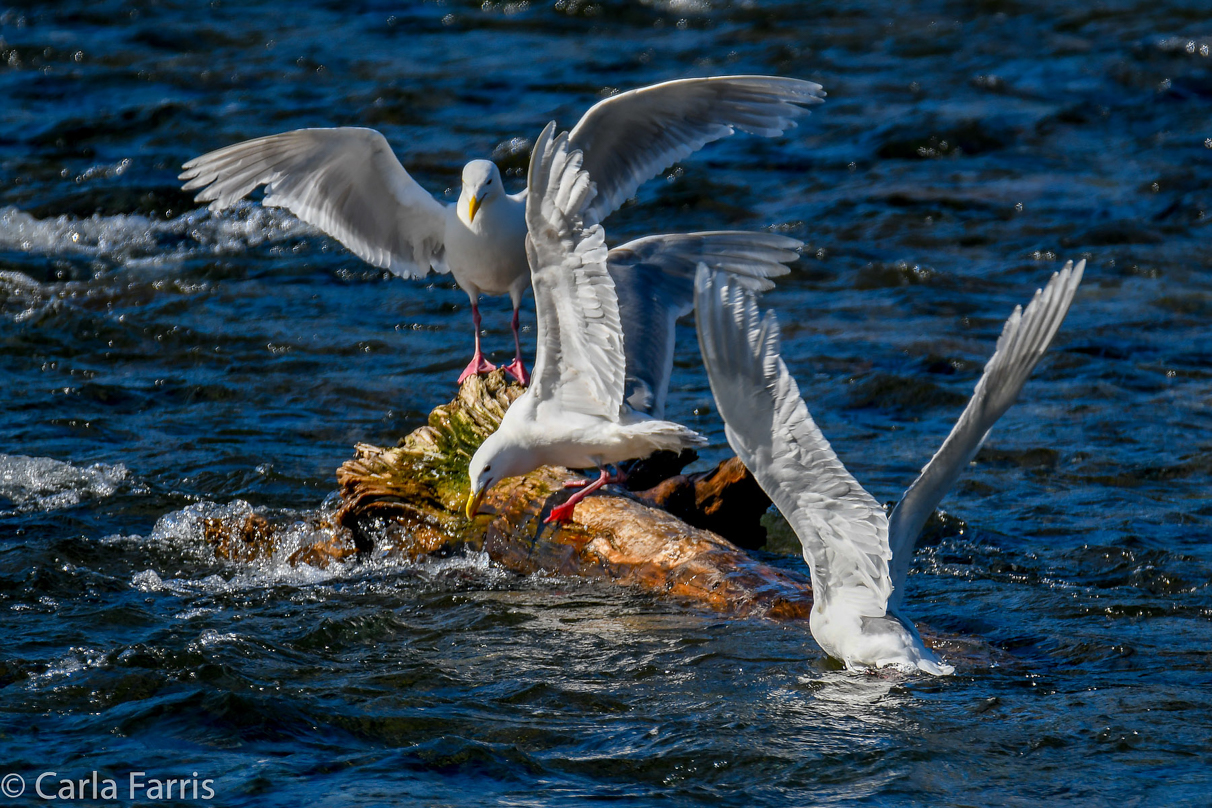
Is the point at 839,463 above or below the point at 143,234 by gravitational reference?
below

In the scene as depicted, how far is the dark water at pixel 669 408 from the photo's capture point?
14.9ft

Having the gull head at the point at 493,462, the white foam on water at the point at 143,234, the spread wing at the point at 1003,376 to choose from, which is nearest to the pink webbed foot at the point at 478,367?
the gull head at the point at 493,462

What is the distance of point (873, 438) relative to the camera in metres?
8.27

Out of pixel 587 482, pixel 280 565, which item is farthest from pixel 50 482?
pixel 587 482

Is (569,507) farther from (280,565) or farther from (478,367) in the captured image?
(478,367)

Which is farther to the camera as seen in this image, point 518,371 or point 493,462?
point 518,371

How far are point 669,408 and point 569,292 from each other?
10.8 ft

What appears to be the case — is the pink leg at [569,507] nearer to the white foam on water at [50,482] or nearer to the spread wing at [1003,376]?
the spread wing at [1003,376]

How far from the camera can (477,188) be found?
279 inches

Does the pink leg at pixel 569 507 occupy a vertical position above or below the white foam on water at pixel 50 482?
above

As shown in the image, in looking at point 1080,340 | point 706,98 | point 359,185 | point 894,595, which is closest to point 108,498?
point 359,185

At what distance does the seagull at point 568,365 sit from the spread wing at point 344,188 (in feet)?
6.26

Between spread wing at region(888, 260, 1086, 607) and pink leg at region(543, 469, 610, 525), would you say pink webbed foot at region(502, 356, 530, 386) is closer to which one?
pink leg at region(543, 469, 610, 525)

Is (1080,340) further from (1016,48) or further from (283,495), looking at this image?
(1016,48)
